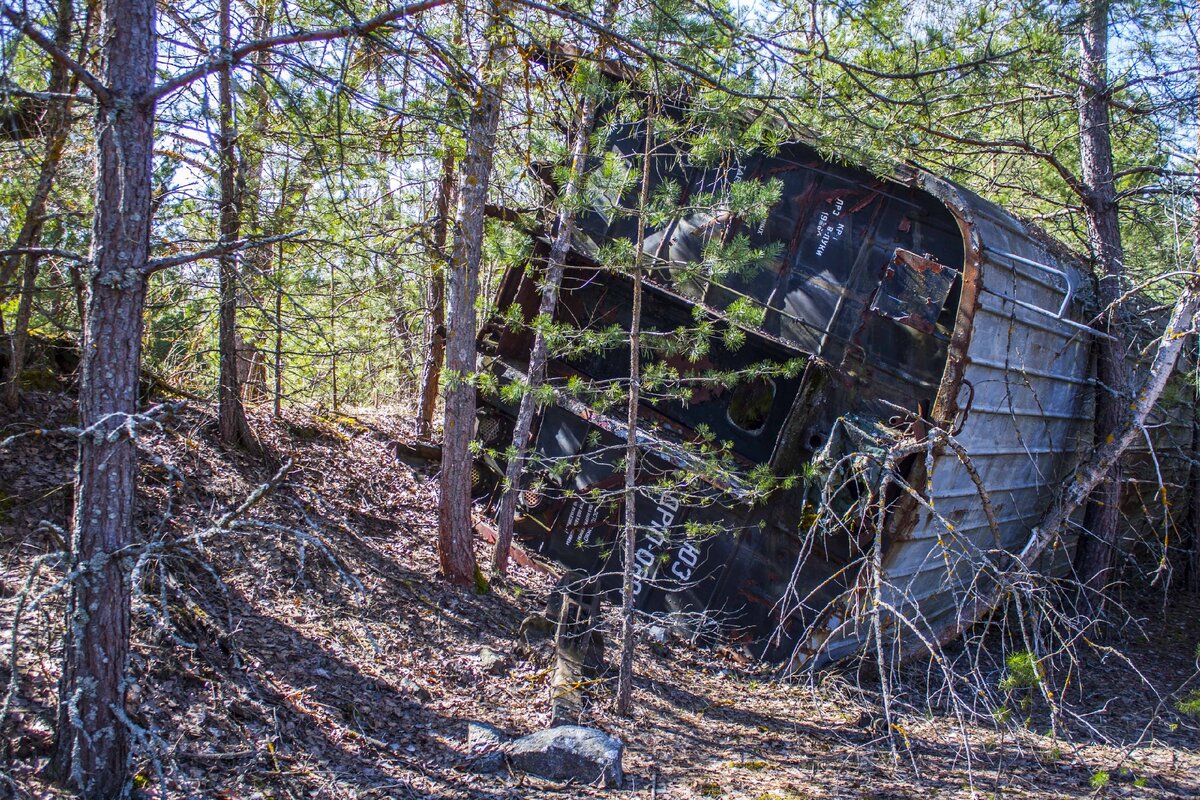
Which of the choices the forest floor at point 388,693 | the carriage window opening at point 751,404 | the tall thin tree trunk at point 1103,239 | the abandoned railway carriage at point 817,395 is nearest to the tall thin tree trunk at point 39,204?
the forest floor at point 388,693

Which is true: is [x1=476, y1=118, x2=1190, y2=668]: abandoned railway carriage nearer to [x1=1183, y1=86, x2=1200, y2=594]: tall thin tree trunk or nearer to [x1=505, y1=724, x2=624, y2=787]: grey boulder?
[x1=505, y1=724, x2=624, y2=787]: grey boulder

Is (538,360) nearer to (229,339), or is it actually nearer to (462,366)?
(462,366)

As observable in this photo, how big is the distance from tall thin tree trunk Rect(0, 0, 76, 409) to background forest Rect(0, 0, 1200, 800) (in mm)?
39

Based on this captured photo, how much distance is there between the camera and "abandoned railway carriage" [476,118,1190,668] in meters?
6.75

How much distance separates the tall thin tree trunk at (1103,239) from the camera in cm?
848

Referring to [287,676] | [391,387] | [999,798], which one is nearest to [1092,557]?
[999,798]

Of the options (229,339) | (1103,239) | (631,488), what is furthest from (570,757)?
(1103,239)

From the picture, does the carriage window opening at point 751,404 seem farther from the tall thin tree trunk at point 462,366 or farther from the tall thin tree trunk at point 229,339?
the tall thin tree trunk at point 229,339

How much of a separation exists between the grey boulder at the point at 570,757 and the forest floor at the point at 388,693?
0.10 meters

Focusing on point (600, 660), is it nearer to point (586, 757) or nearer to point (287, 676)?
point (586, 757)

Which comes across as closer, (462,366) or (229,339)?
(462,366)

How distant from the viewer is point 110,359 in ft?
11.0

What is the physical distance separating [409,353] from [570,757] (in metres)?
6.06

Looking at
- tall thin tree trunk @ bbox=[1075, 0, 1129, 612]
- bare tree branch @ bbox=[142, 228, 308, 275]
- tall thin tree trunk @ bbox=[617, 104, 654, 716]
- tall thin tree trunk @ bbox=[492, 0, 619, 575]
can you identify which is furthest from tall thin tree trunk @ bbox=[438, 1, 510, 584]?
tall thin tree trunk @ bbox=[1075, 0, 1129, 612]
